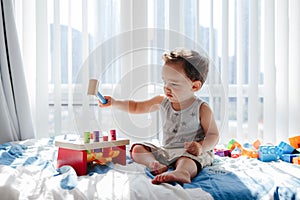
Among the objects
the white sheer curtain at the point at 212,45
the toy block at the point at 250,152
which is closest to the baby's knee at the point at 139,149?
the toy block at the point at 250,152

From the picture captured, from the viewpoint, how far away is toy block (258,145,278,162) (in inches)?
62.7

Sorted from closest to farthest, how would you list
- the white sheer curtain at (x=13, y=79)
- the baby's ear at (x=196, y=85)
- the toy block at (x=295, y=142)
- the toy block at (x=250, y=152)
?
the baby's ear at (x=196, y=85), the toy block at (x=250, y=152), the toy block at (x=295, y=142), the white sheer curtain at (x=13, y=79)

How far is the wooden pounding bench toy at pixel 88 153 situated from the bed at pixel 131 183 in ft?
0.09

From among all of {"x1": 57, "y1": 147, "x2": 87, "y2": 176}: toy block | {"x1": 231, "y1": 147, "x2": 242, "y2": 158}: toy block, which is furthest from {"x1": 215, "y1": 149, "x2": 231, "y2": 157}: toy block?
{"x1": 57, "y1": 147, "x2": 87, "y2": 176}: toy block

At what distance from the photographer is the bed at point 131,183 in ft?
3.41

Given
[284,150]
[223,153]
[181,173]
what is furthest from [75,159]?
[284,150]

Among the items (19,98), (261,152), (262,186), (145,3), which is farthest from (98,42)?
(262,186)

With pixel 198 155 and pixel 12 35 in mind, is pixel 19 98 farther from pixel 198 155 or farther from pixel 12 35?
pixel 198 155

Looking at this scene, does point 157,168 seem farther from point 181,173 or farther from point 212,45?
point 212,45

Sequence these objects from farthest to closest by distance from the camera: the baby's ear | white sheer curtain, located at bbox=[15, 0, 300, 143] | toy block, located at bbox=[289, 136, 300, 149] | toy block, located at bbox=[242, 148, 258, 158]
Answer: white sheer curtain, located at bbox=[15, 0, 300, 143] → toy block, located at bbox=[289, 136, 300, 149] → toy block, located at bbox=[242, 148, 258, 158] → the baby's ear

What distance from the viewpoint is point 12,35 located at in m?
2.04

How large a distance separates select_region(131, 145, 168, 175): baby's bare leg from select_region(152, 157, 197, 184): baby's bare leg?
58mm

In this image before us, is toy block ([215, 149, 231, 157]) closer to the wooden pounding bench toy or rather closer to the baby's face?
the baby's face

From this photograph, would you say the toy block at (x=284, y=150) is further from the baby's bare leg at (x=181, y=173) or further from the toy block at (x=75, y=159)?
the toy block at (x=75, y=159)
